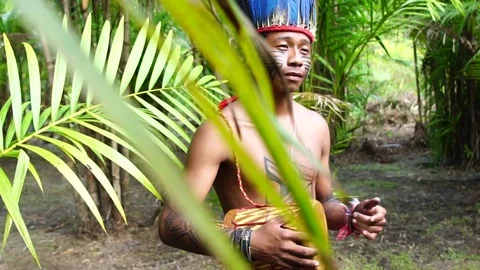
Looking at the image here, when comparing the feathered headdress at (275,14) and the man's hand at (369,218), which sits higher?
the feathered headdress at (275,14)

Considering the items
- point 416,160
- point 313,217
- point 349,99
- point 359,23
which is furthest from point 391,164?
point 313,217

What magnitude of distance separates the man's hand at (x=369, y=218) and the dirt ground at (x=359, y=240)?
163 centimetres

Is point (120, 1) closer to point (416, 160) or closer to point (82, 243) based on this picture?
point (82, 243)

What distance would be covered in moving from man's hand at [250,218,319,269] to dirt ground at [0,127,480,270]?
181 centimetres

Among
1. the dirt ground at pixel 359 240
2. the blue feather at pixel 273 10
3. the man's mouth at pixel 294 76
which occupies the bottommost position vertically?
the dirt ground at pixel 359 240

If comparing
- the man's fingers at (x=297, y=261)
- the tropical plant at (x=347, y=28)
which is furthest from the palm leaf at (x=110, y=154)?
the tropical plant at (x=347, y=28)

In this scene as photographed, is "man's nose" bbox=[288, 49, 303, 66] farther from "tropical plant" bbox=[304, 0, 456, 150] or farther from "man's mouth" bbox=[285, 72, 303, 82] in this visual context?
"tropical plant" bbox=[304, 0, 456, 150]

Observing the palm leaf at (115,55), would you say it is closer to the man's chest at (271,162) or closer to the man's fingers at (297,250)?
the man's chest at (271,162)

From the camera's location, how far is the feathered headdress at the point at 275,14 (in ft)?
3.67

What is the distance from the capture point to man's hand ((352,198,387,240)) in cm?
105

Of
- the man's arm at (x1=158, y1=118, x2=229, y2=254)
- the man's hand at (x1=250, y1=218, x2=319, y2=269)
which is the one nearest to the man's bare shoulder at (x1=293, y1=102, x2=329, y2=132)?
the man's arm at (x1=158, y1=118, x2=229, y2=254)

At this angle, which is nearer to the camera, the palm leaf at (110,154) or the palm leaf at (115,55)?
the palm leaf at (110,154)

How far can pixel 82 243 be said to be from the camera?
→ 2955mm

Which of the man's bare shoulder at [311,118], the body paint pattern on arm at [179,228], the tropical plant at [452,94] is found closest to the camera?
the body paint pattern on arm at [179,228]
